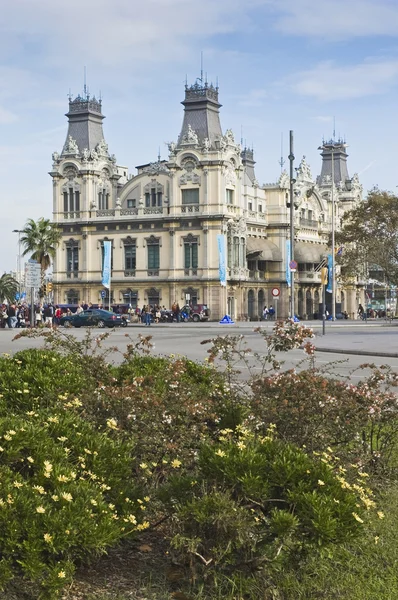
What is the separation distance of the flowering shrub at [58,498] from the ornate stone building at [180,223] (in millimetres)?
70760

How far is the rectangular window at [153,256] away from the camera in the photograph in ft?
267

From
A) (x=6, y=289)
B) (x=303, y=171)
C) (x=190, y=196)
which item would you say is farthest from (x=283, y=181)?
(x=6, y=289)

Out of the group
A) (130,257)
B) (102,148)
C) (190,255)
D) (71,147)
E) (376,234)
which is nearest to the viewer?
(376,234)

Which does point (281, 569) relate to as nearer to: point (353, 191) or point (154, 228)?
point (154, 228)

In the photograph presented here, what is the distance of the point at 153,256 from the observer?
268 feet

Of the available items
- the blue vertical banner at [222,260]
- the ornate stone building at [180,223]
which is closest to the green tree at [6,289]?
the ornate stone building at [180,223]

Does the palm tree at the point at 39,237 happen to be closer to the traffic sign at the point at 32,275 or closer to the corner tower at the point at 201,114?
the corner tower at the point at 201,114

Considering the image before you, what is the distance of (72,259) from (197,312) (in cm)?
1627

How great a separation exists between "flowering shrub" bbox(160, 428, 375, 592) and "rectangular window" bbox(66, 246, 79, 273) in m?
79.9

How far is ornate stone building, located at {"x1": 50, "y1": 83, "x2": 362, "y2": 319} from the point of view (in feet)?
257

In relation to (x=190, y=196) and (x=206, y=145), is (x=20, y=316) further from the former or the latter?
(x=206, y=145)

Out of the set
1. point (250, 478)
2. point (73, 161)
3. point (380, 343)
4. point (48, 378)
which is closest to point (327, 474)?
point (250, 478)

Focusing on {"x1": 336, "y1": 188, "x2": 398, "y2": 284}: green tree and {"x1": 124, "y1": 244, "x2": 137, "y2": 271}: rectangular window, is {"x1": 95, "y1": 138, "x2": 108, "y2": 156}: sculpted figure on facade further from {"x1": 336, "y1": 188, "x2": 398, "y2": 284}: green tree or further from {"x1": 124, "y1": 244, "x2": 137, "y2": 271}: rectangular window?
{"x1": 336, "y1": 188, "x2": 398, "y2": 284}: green tree

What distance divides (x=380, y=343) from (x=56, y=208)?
56.1 meters
